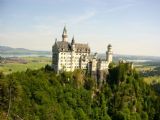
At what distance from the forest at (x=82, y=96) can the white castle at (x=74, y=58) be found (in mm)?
2612

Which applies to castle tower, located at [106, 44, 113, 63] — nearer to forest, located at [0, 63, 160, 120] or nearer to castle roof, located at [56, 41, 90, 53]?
forest, located at [0, 63, 160, 120]

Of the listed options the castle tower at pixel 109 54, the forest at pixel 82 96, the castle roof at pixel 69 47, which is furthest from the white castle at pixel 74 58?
the forest at pixel 82 96

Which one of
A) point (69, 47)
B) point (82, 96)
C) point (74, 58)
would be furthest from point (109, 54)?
point (82, 96)

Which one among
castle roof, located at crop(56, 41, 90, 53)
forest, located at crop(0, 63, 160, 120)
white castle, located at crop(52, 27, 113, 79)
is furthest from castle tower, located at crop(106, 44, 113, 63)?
castle roof, located at crop(56, 41, 90, 53)

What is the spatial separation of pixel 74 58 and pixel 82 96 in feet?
44.5

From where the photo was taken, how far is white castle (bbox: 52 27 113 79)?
109938 millimetres

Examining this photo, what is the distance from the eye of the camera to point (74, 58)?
112625 millimetres

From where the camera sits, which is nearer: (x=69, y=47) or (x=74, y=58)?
(x=74, y=58)

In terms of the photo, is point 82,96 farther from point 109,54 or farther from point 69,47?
point 109,54

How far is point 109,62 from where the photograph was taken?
11906 cm

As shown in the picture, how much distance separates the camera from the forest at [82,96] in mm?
95812

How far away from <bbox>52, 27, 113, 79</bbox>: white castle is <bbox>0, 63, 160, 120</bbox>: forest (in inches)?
103

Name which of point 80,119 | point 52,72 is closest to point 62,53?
point 52,72

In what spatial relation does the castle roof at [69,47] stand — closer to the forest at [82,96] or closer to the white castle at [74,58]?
the white castle at [74,58]
